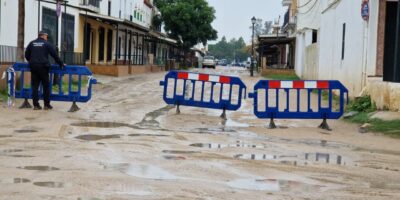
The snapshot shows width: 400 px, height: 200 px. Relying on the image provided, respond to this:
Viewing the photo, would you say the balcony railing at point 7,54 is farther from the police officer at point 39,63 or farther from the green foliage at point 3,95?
the police officer at point 39,63

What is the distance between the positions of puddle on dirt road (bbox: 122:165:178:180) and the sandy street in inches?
0.5

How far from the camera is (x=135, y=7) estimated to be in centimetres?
5150

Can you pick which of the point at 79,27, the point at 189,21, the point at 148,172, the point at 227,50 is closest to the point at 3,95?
the point at 148,172

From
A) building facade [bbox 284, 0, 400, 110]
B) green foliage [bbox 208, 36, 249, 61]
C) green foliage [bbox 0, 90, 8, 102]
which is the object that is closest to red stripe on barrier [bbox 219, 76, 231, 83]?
building facade [bbox 284, 0, 400, 110]

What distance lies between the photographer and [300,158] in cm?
945

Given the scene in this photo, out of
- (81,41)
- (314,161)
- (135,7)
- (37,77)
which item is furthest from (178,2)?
(314,161)

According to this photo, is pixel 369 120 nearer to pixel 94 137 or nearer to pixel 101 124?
pixel 101 124

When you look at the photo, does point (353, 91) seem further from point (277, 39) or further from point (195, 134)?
point (277, 39)

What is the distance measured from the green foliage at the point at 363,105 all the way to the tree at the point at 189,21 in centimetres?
4837

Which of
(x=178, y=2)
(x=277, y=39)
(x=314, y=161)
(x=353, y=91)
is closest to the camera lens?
(x=314, y=161)

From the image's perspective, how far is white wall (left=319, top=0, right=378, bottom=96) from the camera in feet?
57.0

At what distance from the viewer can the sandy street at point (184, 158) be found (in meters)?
6.71

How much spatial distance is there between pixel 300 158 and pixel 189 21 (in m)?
56.2

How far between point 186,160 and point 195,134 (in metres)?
3.07
